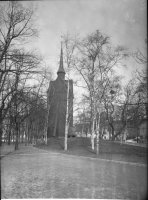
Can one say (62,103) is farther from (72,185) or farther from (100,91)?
(72,185)

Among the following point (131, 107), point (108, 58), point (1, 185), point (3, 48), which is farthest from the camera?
point (131, 107)

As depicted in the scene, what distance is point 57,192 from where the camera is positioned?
22.0ft

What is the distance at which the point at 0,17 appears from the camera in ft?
35.2

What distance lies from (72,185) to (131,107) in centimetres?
3544

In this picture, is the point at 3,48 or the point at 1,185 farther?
the point at 3,48

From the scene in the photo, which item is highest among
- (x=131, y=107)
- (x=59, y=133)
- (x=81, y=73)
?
(x=81, y=73)

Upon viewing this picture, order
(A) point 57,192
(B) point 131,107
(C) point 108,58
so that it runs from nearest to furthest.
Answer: (A) point 57,192, (C) point 108,58, (B) point 131,107

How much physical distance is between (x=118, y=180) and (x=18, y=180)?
13.6 feet

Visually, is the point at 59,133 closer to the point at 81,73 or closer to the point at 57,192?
the point at 81,73

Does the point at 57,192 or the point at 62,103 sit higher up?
the point at 62,103

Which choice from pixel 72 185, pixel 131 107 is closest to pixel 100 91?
pixel 72 185

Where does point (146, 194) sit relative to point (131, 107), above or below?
below

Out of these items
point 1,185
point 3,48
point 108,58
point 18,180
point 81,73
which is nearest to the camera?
point 1,185

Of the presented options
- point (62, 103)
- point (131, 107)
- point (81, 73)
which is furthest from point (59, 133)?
point (81, 73)
